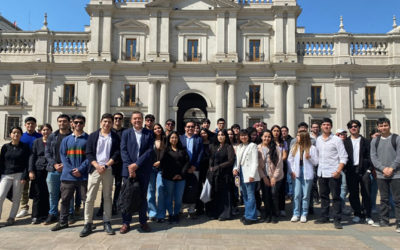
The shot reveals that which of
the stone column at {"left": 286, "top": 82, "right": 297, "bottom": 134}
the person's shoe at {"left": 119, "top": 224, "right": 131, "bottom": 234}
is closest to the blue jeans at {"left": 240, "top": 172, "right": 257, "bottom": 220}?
the person's shoe at {"left": 119, "top": 224, "right": 131, "bottom": 234}

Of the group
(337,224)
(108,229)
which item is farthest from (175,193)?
(337,224)

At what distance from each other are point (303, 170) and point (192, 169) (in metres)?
2.54

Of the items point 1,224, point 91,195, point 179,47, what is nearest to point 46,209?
point 1,224

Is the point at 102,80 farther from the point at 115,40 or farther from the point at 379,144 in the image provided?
the point at 379,144

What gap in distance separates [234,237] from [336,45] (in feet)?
65.5

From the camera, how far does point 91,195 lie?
218 inches

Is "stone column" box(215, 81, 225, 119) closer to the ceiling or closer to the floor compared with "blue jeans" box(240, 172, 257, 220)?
closer to the ceiling

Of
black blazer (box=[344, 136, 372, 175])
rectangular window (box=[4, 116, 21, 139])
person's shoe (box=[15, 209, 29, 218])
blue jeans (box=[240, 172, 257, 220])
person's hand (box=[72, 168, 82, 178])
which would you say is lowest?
person's shoe (box=[15, 209, 29, 218])

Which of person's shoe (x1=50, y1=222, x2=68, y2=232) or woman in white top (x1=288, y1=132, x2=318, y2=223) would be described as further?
woman in white top (x1=288, y1=132, x2=318, y2=223)

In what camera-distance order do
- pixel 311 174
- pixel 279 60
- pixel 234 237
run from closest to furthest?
pixel 234 237, pixel 311 174, pixel 279 60

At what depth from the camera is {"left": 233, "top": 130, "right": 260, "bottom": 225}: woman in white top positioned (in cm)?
624

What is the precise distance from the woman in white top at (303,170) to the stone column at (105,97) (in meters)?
16.5

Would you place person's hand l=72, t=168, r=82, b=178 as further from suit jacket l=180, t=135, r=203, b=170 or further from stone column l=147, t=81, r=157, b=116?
stone column l=147, t=81, r=157, b=116

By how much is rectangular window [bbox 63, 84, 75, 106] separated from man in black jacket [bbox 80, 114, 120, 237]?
670 inches
